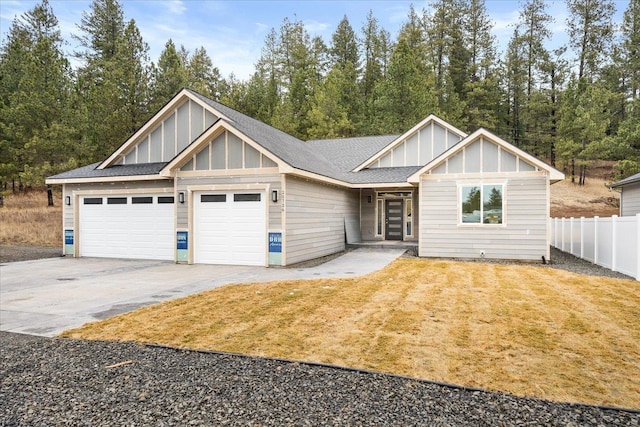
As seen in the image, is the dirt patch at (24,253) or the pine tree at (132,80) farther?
the pine tree at (132,80)

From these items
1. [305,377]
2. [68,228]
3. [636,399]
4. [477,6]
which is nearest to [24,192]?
[68,228]

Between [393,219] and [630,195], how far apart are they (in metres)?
10.1

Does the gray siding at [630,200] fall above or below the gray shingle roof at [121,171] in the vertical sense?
below

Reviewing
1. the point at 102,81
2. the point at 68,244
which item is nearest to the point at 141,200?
the point at 68,244

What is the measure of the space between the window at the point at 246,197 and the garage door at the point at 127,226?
106 inches

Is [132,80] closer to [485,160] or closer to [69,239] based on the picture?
[69,239]

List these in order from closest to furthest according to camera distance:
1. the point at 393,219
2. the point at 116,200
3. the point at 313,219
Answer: the point at 313,219 < the point at 116,200 < the point at 393,219

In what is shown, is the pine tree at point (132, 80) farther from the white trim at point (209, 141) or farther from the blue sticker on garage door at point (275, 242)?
the blue sticker on garage door at point (275, 242)

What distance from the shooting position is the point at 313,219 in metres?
12.1

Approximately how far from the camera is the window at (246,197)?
35.3ft

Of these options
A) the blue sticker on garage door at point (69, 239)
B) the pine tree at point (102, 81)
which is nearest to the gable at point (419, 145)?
the blue sticker on garage door at point (69, 239)

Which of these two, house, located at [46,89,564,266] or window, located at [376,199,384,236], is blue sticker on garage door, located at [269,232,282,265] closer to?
house, located at [46,89,564,266]

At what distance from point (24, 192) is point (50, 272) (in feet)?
76.2

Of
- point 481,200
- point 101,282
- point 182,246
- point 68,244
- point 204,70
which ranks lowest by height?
point 101,282
